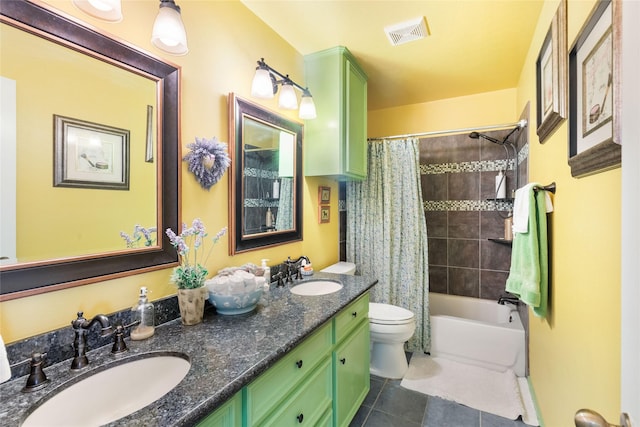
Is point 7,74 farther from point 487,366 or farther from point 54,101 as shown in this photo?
point 487,366

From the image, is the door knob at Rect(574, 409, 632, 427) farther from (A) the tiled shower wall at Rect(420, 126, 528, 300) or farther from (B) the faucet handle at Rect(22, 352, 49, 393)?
(A) the tiled shower wall at Rect(420, 126, 528, 300)

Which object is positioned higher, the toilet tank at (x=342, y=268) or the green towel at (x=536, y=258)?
the green towel at (x=536, y=258)

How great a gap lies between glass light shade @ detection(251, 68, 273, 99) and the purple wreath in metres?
0.39

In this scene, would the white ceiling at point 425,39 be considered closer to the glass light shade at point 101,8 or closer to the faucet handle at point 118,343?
the glass light shade at point 101,8

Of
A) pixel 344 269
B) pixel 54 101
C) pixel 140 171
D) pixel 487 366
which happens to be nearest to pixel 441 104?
pixel 344 269

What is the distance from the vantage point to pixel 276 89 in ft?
6.10

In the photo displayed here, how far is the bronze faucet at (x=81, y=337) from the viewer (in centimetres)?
86

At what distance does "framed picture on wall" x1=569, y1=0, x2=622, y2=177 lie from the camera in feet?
2.38

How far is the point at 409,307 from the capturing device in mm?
2652

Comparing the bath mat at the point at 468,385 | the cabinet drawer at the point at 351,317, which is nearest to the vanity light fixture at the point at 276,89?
the cabinet drawer at the point at 351,317

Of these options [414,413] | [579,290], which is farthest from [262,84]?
[414,413]

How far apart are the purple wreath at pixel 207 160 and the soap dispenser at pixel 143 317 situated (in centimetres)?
54

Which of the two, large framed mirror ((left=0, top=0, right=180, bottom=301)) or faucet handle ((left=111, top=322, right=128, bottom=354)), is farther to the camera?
faucet handle ((left=111, top=322, right=128, bottom=354))

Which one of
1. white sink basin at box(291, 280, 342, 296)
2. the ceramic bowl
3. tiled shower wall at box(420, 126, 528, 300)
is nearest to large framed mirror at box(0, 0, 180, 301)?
the ceramic bowl
